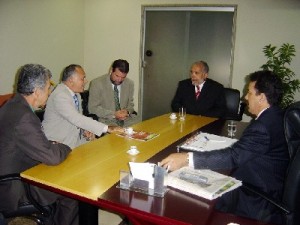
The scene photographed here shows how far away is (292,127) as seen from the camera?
1.78 meters

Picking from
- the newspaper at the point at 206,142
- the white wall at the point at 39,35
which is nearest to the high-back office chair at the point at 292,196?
the newspaper at the point at 206,142

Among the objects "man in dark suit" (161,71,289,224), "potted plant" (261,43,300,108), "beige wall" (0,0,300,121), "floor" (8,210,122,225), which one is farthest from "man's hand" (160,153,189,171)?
"beige wall" (0,0,300,121)

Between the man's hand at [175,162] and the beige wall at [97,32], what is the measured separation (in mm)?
3444

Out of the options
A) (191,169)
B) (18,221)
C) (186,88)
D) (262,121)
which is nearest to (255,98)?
(262,121)

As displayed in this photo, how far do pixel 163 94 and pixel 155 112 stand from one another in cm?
40

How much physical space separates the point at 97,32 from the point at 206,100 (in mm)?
3113

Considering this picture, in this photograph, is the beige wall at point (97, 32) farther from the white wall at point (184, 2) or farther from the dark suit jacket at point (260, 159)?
the dark suit jacket at point (260, 159)

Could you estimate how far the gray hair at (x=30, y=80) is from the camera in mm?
2061

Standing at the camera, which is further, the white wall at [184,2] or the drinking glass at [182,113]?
the white wall at [184,2]

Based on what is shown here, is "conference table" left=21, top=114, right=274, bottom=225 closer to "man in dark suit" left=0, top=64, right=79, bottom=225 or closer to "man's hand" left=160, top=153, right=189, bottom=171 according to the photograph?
"man in dark suit" left=0, top=64, right=79, bottom=225

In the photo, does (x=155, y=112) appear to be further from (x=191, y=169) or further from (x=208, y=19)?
(x=191, y=169)

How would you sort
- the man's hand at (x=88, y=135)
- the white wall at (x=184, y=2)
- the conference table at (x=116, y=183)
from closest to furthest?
the conference table at (x=116, y=183) → the man's hand at (x=88, y=135) → the white wall at (x=184, y=2)

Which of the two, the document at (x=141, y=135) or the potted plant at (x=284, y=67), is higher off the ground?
the potted plant at (x=284, y=67)

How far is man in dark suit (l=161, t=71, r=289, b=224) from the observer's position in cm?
189
